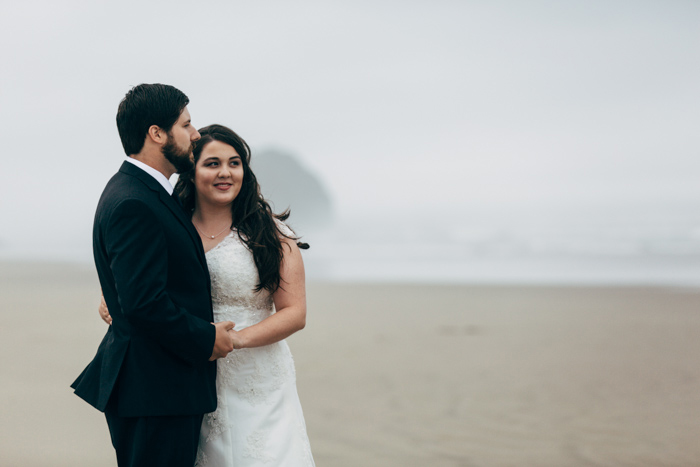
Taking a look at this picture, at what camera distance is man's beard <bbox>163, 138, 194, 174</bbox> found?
7.59 ft

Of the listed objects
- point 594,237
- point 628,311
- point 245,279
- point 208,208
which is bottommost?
point 594,237

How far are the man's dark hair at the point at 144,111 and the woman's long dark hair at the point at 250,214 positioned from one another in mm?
360

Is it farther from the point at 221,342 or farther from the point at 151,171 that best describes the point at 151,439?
the point at 151,171

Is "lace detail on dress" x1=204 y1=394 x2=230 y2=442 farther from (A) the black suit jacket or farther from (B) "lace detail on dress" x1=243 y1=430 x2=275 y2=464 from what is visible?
(A) the black suit jacket

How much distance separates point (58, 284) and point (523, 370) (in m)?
12.0

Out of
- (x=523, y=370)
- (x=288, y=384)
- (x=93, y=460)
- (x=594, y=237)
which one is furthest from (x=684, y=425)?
(x=594, y=237)

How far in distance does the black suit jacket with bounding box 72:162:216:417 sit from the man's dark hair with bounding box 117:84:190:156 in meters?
0.11

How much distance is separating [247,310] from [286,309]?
0.18 metres

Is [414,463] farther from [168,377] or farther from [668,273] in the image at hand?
[668,273]

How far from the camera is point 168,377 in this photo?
220cm

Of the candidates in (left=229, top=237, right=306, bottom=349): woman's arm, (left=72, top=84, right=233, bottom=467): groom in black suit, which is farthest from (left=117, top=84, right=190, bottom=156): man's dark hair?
(left=229, top=237, right=306, bottom=349): woman's arm

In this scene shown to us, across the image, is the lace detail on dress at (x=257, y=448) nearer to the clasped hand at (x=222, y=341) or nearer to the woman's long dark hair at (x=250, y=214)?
the clasped hand at (x=222, y=341)

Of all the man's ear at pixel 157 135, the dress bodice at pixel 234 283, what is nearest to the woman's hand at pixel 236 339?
the dress bodice at pixel 234 283

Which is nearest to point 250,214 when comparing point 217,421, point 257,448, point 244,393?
point 244,393
